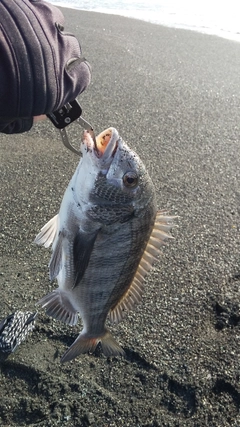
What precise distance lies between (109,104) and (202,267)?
353 cm

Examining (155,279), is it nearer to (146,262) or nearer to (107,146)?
(146,262)

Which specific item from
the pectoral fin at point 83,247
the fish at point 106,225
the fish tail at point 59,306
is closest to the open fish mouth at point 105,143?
the fish at point 106,225

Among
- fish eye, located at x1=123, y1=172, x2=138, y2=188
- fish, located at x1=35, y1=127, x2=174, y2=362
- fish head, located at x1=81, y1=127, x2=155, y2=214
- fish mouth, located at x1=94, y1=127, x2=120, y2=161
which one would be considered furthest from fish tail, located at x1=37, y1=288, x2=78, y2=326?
fish mouth, located at x1=94, y1=127, x2=120, y2=161

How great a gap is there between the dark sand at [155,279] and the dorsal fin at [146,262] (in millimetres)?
749

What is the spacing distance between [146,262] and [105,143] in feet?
2.39

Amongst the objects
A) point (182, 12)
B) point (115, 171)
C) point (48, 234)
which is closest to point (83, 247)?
point (48, 234)

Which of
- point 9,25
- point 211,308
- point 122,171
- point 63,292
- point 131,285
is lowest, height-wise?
point 211,308

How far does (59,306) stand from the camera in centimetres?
274

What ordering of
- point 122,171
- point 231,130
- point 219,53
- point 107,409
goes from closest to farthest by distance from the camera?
point 122,171
point 107,409
point 231,130
point 219,53

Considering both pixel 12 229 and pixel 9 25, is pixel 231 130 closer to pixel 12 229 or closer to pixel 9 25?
pixel 12 229

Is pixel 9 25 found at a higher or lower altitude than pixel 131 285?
higher

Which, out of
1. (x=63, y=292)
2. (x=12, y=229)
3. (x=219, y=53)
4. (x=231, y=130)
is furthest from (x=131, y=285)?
(x=219, y=53)

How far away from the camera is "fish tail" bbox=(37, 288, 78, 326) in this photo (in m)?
2.72

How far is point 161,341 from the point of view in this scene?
11.4ft
